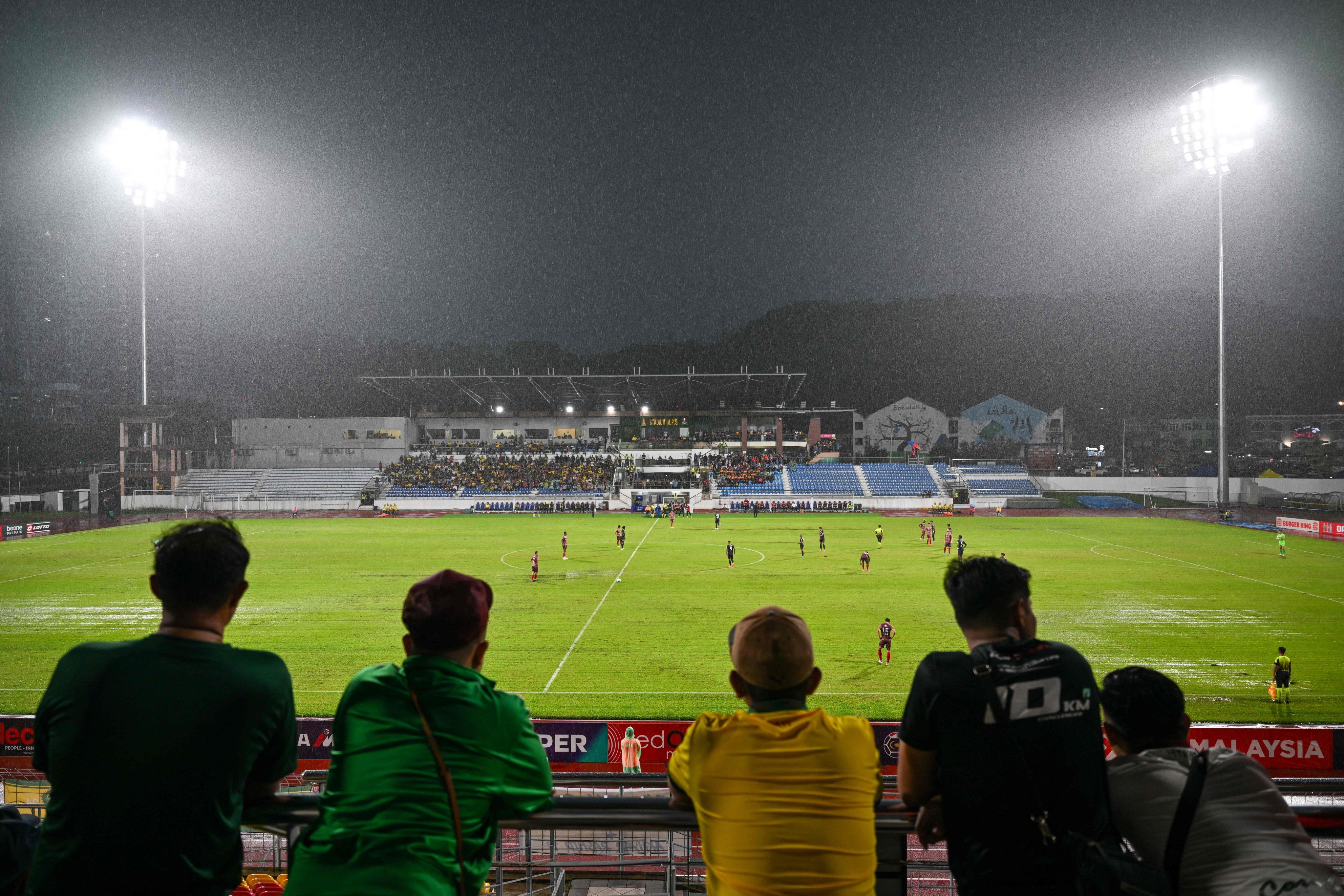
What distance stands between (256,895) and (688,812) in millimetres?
4497

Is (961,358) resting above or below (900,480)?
above

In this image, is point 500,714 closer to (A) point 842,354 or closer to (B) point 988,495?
(B) point 988,495

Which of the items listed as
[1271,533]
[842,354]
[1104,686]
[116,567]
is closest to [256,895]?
[1104,686]

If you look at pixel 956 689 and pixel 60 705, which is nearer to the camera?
pixel 60 705

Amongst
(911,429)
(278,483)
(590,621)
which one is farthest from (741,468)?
(590,621)

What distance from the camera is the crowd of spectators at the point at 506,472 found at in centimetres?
6950

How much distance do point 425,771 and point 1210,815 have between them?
240 centimetres

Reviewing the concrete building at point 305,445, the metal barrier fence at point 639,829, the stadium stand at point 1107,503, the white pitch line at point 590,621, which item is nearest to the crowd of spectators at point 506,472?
the concrete building at point 305,445

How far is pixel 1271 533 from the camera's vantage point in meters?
43.7

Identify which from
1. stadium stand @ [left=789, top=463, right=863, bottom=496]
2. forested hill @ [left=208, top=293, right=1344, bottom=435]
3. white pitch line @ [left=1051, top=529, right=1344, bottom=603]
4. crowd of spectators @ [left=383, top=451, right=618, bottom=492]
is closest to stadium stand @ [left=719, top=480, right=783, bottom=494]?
stadium stand @ [left=789, top=463, right=863, bottom=496]

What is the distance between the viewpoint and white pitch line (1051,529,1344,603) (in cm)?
2506

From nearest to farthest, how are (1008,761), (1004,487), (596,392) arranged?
(1008,761), (1004,487), (596,392)

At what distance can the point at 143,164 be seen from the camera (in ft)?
159

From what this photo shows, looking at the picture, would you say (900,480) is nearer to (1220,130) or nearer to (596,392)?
(596,392)
